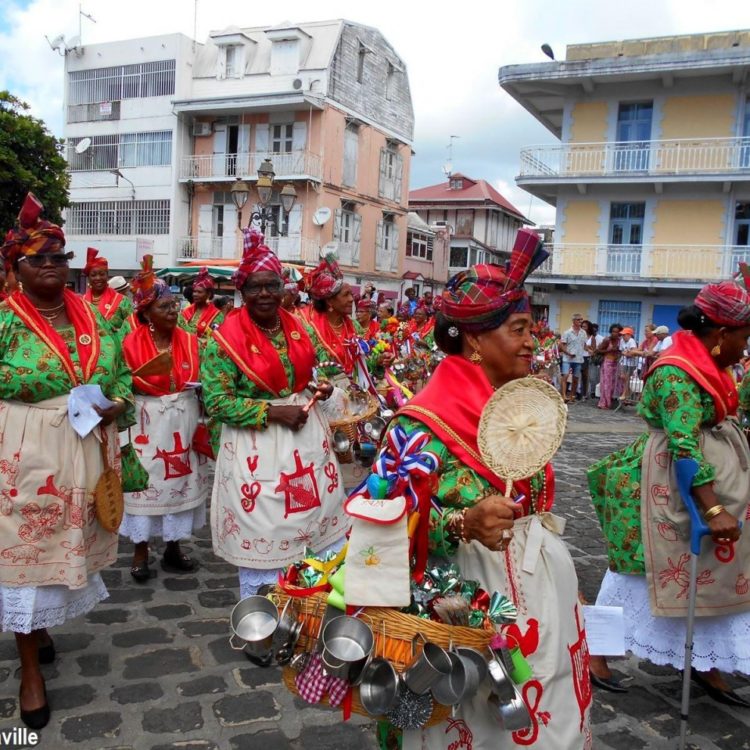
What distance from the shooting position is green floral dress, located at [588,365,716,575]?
3588 mm

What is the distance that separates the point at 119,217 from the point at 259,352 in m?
34.1

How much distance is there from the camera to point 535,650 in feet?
7.59

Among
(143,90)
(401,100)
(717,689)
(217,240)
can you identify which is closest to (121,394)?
(717,689)

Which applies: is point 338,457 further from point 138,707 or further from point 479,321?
point 479,321

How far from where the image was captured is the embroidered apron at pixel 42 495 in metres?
3.53

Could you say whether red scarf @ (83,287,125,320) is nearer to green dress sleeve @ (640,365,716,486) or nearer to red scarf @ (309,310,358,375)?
red scarf @ (309,310,358,375)

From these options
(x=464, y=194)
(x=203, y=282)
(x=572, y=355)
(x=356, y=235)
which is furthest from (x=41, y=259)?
(x=464, y=194)

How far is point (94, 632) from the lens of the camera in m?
4.52

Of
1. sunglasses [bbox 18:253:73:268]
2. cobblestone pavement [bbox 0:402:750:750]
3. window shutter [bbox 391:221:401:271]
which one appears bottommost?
cobblestone pavement [bbox 0:402:750:750]

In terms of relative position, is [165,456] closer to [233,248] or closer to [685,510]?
[685,510]

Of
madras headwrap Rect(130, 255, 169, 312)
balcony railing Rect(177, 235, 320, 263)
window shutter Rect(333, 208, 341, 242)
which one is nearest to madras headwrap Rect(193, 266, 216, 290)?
madras headwrap Rect(130, 255, 169, 312)

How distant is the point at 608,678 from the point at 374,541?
2698 millimetres

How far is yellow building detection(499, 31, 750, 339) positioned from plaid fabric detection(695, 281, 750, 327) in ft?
66.0

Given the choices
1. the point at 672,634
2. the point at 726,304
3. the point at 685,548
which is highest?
the point at 726,304
